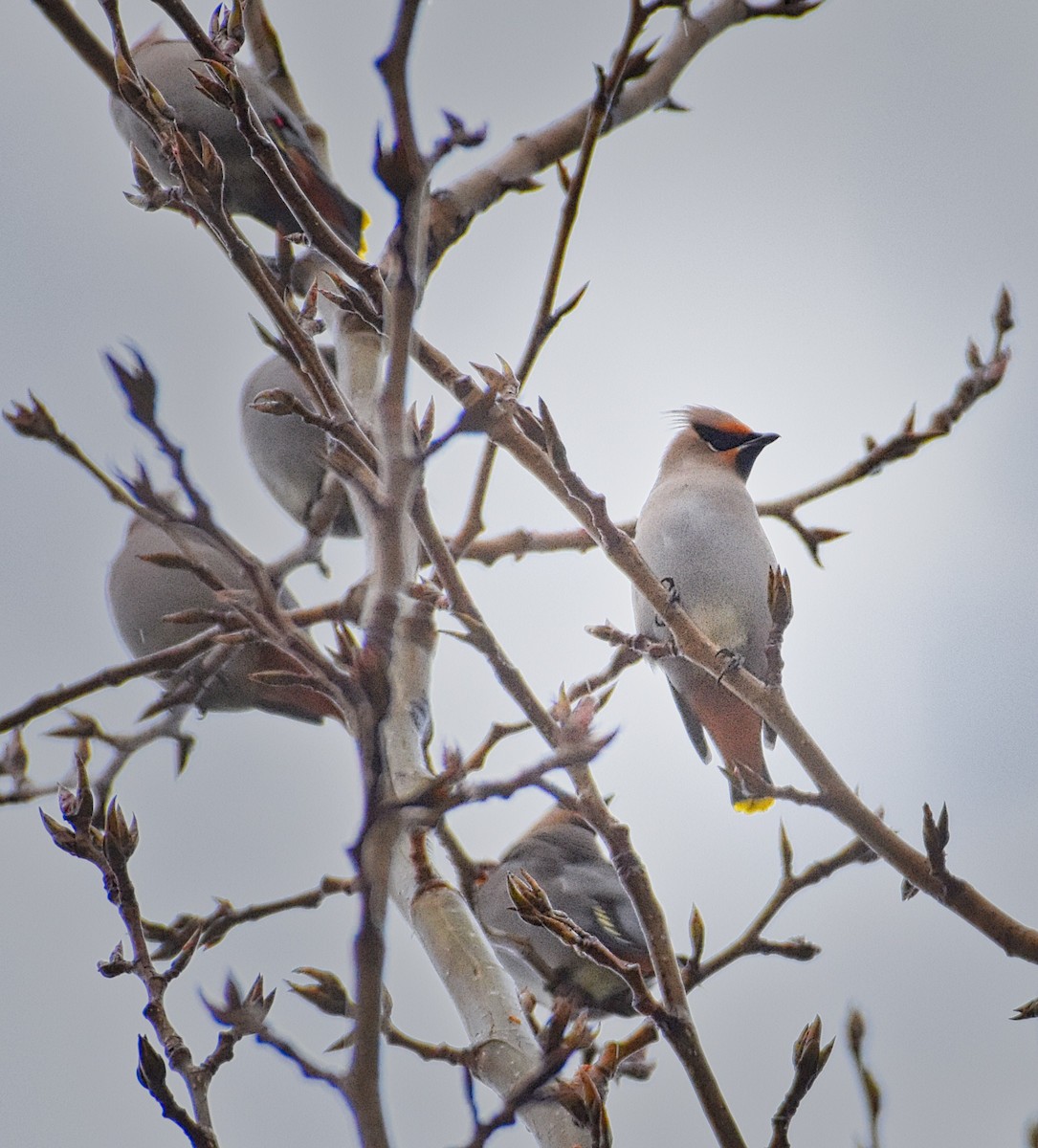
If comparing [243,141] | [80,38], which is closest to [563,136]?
[243,141]

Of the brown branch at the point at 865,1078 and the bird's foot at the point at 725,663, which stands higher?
the bird's foot at the point at 725,663

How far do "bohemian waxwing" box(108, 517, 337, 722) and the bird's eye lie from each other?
201 cm

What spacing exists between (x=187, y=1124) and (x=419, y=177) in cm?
126

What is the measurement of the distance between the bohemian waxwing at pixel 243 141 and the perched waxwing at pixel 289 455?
36cm

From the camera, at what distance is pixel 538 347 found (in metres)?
2.34

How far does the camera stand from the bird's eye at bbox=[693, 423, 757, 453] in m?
4.54

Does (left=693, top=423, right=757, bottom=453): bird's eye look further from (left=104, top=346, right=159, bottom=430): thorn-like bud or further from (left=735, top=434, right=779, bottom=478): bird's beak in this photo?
(left=104, top=346, right=159, bottom=430): thorn-like bud

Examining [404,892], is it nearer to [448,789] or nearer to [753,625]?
[448,789]

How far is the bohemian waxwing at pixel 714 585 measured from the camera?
12.6 ft

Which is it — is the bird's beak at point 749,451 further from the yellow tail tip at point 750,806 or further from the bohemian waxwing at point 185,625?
the bohemian waxwing at point 185,625

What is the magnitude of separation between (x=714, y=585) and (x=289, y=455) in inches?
55.8

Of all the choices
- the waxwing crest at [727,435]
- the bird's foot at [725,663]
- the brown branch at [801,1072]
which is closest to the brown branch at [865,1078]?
the brown branch at [801,1072]

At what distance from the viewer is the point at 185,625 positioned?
2.81 m

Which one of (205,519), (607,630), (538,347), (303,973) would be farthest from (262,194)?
(303,973)
